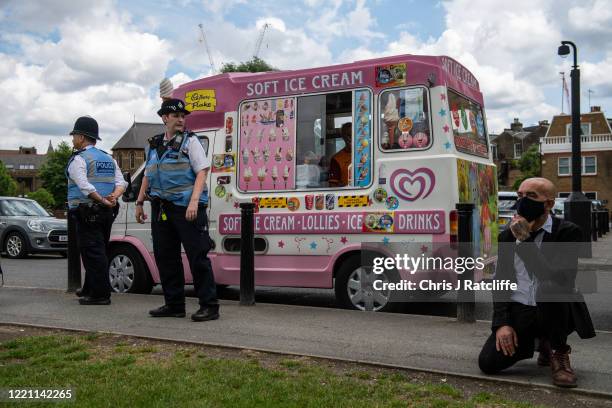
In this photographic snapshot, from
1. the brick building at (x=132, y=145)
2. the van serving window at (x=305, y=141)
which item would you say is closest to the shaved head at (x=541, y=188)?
the van serving window at (x=305, y=141)

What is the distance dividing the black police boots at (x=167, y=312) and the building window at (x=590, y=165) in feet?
177

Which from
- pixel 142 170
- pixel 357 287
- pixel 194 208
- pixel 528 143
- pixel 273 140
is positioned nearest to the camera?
pixel 194 208

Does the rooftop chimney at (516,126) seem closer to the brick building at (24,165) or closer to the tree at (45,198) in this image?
the tree at (45,198)

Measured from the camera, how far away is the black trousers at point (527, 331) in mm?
4211

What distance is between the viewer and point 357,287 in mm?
7012

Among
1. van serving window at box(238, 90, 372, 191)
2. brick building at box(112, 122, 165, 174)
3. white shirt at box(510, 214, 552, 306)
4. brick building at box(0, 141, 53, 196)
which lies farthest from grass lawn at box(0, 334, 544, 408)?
brick building at box(0, 141, 53, 196)

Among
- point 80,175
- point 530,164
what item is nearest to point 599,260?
point 80,175

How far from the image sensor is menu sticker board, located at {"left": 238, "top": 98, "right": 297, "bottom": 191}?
7.51 m

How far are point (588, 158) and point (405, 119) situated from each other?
5354cm

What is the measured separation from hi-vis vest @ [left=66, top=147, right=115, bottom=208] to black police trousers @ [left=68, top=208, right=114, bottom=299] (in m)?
0.14

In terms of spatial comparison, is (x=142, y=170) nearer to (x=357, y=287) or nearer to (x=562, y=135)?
(x=357, y=287)

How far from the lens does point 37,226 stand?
16.2 metres

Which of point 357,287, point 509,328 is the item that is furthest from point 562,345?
point 357,287

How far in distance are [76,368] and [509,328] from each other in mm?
2834
